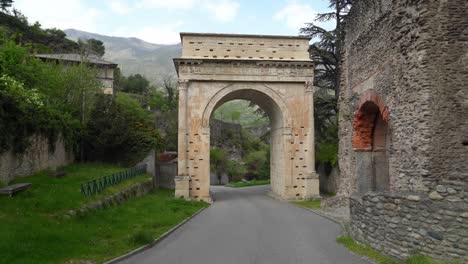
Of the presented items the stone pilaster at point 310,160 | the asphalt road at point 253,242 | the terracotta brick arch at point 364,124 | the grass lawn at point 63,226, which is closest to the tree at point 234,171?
the stone pilaster at point 310,160

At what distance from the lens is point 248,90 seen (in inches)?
902

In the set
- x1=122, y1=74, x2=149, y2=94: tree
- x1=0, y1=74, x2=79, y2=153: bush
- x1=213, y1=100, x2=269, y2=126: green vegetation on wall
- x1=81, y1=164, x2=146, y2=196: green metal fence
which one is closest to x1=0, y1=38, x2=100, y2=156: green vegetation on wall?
x1=0, y1=74, x2=79, y2=153: bush

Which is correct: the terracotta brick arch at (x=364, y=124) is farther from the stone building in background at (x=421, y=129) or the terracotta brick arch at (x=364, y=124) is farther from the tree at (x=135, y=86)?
the tree at (x=135, y=86)

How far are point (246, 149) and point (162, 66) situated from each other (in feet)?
485

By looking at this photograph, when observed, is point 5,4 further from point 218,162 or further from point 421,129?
point 421,129

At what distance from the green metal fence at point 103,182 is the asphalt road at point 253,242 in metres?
3.49

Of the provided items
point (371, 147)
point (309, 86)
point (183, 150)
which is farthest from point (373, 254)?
point (309, 86)

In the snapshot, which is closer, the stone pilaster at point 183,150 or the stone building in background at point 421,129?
the stone building in background at point 421,129

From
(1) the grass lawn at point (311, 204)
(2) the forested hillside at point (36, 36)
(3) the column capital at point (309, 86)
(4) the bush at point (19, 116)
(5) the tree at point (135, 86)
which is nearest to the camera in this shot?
(4) the bush at point (19, 116)

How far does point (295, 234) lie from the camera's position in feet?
35.9

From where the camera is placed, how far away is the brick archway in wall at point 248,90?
22.1 meters

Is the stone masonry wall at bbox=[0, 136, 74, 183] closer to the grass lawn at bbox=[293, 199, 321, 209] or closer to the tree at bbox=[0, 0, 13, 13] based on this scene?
the grass lawn at bbox=[293, 199, 321, 209]

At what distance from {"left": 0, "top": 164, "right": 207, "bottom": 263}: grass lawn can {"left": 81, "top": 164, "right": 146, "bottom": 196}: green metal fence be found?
11.7 inches

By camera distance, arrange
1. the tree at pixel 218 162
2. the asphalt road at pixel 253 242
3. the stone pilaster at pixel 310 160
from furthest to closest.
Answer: the tree at pixel 218 162
the stone pilaster at pixel 310 160
the asphalt road at pixel 253 242
